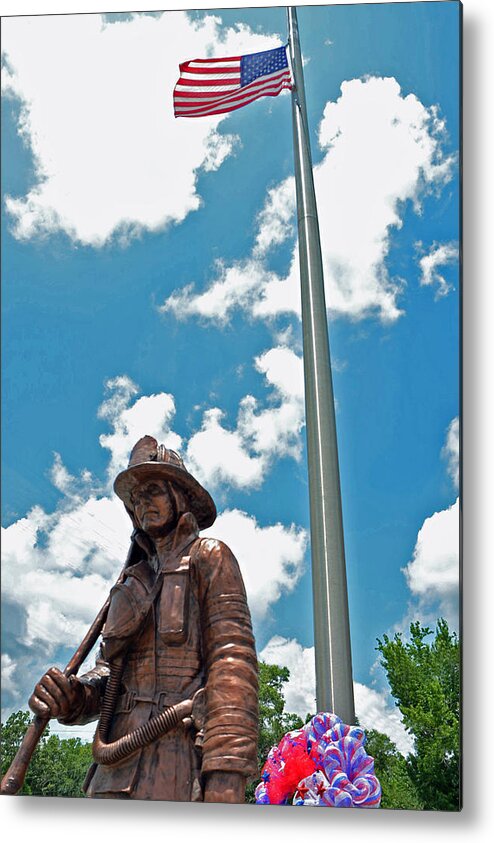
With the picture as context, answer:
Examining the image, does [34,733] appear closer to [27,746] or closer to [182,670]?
[27,746]

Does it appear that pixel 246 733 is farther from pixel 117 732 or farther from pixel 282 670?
pixel 282 670

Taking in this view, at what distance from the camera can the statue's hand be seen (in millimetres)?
4734

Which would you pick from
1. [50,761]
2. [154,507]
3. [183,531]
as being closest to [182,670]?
[183,531]

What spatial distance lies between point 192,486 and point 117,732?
995 mm

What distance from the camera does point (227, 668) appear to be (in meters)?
4.50

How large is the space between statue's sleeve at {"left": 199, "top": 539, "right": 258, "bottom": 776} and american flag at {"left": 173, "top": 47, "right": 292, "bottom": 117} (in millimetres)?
3792

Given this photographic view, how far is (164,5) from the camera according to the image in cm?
635

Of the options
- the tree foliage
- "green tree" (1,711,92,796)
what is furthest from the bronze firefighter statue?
"green tree" (1,711,92,796)

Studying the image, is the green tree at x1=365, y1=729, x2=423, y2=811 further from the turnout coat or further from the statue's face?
the statue's face

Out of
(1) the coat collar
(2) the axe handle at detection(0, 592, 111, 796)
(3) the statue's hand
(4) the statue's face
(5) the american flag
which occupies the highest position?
(5) the american flag

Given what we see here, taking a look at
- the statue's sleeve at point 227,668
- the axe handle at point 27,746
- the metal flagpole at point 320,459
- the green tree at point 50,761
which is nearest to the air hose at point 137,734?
the statue's sleeve at point 227,668

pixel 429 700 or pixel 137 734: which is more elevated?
pixel 429 700

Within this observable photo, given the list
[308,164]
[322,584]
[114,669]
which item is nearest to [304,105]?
[308,164]

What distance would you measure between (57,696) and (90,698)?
17cm
